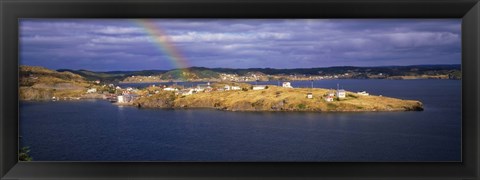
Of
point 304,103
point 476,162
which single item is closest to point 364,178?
point 476,162

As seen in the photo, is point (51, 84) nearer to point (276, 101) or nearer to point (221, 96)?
point (221, 96)

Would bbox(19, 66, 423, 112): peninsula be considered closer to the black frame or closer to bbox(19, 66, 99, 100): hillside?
bbox(19, 66, 99, 100): hillside

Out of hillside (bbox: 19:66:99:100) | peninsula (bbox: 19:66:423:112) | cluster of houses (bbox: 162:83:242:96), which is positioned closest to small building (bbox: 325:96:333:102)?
peninsula (bbox: 19:66:423:112)

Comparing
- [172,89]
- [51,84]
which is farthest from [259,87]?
[51,84]

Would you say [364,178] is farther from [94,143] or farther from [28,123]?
[28,123]

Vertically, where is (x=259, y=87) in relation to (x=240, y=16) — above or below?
below

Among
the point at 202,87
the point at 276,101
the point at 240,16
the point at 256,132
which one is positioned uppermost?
the point at 240,16

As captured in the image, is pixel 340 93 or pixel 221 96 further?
pixel 221 96
